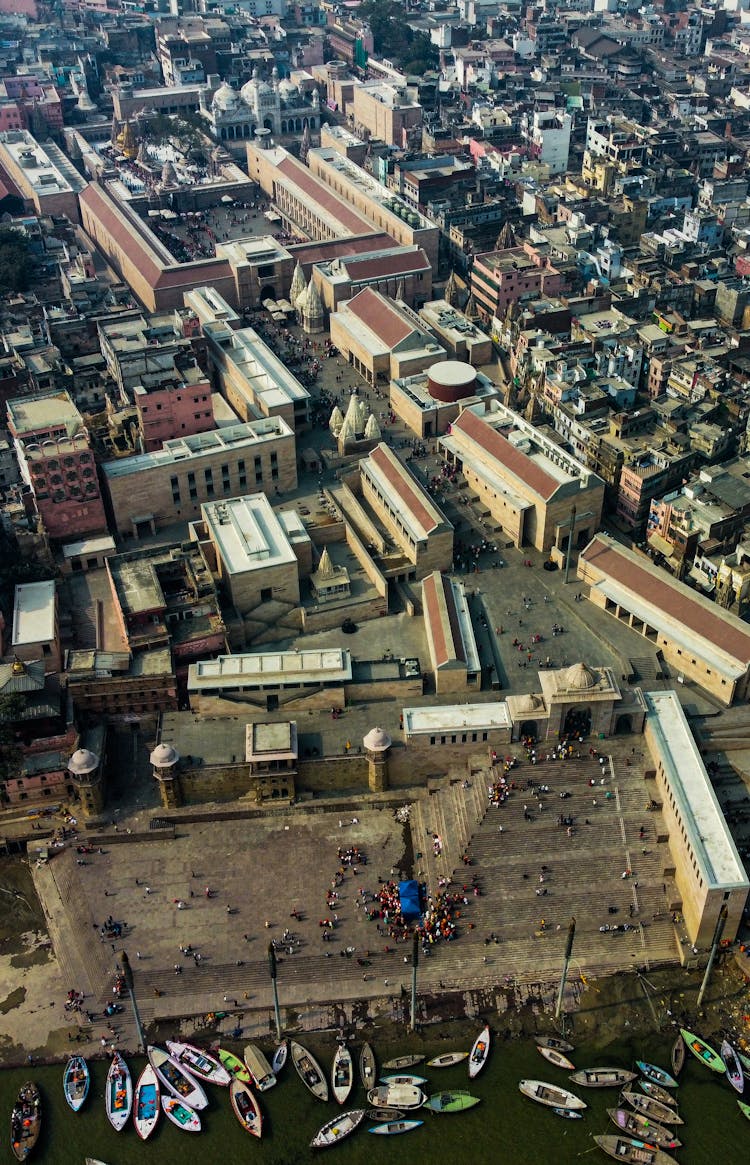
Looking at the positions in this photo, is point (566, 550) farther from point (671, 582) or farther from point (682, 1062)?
point (682, 1062)

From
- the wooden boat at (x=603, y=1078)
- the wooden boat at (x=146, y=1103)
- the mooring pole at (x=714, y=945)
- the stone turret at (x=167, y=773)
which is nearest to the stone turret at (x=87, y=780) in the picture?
the stone turret at (x=167, y=773)

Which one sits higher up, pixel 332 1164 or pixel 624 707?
pixel 624 707

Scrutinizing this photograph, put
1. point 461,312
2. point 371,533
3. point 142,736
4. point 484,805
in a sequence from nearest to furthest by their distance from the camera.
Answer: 1. point 484,805
2. point 142,736
3. point 371,533
4. point 461,312

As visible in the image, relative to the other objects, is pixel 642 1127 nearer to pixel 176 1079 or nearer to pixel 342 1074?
pixel 342 1074

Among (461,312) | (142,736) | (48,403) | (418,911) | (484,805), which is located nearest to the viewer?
(418,911)

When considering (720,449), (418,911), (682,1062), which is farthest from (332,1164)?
(720,449)

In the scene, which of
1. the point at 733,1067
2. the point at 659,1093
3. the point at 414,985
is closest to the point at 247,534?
the point at 414,985

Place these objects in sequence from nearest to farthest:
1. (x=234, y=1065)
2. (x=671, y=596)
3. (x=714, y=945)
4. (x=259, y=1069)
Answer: (x=259, y=1069) → (x=234, y=1065) → (x=714, y=945) → (x=671, y=596)
